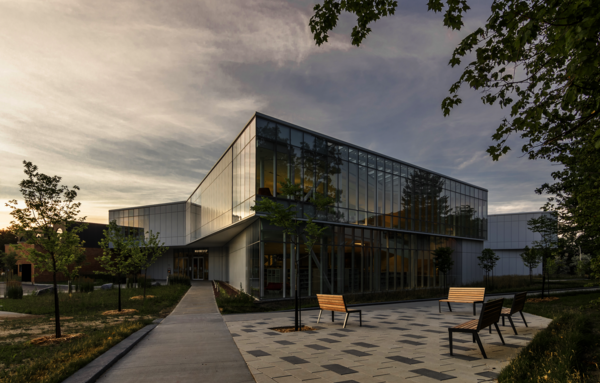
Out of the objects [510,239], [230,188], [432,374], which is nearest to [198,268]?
[230,188]

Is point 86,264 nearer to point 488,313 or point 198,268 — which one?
point 198,268

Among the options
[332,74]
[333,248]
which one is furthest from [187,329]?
[333,248]

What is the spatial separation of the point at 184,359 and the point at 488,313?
599 cm

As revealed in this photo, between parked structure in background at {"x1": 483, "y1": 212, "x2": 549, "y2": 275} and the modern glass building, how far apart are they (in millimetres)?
22180

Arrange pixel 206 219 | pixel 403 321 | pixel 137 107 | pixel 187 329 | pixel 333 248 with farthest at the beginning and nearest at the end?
pixel 206 219 < pixel 333 248 < pixel 137 107 < pixel 403 321 < pixel 187 329

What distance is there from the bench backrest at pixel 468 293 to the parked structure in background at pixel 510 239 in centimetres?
5274

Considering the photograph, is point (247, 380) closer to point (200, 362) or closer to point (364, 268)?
point (200, 362)

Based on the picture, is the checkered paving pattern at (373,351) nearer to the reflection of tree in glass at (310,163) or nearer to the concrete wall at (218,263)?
the reflection of tree in glass at (310,163)

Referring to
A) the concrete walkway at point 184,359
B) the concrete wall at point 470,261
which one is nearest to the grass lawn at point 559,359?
the concrete walkway at point 184,359

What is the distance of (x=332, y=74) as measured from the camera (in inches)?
672

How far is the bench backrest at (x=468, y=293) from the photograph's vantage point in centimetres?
1355

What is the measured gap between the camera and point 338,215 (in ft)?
80.7

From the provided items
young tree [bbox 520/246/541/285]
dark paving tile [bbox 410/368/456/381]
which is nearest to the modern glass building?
young tree [bbox 520/246/541/285]

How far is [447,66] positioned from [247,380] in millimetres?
6423
